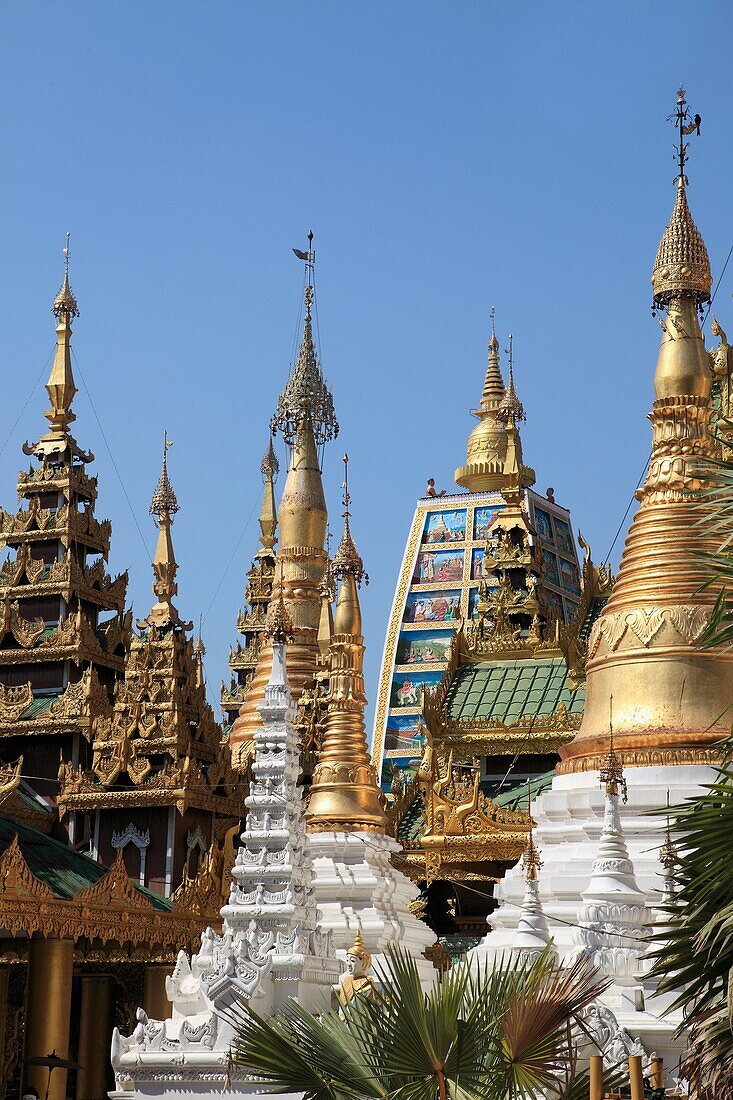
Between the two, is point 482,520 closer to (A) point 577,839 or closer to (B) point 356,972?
(A) point 577,839

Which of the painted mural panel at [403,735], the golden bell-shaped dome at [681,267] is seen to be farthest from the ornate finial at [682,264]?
the painted mural panel at [403,735]

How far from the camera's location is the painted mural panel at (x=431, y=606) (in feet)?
145

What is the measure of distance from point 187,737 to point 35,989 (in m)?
7.31

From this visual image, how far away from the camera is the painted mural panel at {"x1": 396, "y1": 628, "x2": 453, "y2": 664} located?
141ft

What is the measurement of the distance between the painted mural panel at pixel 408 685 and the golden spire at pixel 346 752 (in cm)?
1429

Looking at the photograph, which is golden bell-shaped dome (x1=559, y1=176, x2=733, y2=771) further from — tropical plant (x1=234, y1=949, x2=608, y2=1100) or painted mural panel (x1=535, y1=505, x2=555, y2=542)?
painted mural panel (x1=535, y1=505, x2=555, y2=542)

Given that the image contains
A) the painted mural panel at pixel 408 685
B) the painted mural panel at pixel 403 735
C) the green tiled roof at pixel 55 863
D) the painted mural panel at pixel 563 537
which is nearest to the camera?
the green tiled roof at pixel 55 863

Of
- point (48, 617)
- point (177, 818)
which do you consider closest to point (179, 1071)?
point (177, 818)

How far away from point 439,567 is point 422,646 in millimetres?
2698

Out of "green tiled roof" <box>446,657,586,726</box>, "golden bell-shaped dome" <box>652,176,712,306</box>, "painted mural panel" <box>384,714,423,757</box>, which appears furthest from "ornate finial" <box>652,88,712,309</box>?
"painted mural panel" <box>384,714,423,757</box>

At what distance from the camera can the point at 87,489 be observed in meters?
32.3

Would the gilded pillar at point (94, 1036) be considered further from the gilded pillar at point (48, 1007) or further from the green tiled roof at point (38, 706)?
the green tiled roof at point (38, 706)

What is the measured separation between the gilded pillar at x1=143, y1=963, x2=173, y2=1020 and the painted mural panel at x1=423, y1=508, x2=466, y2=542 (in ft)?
72.0

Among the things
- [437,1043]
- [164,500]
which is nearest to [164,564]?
[164,500]
